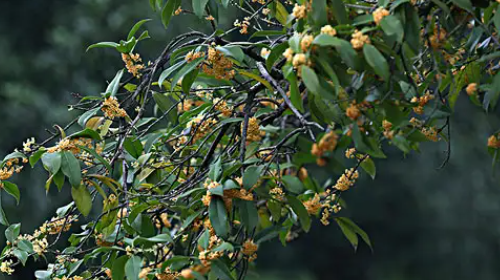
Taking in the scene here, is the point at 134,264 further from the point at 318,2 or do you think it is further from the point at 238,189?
the point at 318,2

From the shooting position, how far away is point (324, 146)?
0.77 m

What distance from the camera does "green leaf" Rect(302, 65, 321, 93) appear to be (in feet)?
2.46

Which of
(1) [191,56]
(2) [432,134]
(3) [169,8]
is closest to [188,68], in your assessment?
(1) [191,56]

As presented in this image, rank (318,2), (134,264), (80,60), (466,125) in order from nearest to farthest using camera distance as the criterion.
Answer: (318,2) → (134,264) → (80,60) → (466,125)

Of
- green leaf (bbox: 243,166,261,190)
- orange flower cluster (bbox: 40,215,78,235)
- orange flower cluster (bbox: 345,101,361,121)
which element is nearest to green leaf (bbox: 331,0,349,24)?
orange flower cluster (bbox: 345,101,361,121)

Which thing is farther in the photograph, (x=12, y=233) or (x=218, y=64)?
(x=12, y=233)

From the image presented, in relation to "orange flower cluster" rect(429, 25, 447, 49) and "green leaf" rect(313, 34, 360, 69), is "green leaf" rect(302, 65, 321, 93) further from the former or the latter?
"orange flower cluster" rect(429, 25, 447, 49)

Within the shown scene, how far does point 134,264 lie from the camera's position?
0.93 metres

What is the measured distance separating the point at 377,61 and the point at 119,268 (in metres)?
0.48

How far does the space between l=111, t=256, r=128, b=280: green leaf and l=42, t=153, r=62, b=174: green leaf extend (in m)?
0.16

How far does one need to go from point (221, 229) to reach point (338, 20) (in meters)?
0.30

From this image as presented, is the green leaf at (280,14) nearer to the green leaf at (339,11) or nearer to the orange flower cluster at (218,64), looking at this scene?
the orange flower cluster at (218,64)

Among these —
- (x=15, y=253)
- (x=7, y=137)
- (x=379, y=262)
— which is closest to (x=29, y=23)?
(x=7, y=137)

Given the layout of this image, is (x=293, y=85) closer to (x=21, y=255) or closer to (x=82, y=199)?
(x=82, y=199)
